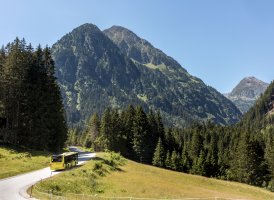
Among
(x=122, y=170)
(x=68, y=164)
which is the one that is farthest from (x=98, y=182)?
(x=122, y=170)

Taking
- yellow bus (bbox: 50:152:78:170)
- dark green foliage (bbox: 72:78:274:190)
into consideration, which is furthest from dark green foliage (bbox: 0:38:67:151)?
dark green foliage (bbox: 72:78:274:190)

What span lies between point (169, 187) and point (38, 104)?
37.3m

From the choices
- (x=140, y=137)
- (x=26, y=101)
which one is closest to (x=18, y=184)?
(x=26, y=101)

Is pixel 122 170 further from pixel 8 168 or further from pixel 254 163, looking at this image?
pixel 254 163

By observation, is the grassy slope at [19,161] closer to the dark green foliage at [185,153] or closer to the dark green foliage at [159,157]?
the dark green foliage at [185,153]

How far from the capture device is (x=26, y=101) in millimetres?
82125

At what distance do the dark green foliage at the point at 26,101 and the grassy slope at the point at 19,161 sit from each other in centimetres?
955

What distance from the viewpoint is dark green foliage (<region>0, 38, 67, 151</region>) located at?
81.4m

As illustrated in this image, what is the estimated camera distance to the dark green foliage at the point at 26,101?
81438mm

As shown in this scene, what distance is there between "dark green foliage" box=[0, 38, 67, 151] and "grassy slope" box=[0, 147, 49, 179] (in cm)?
955

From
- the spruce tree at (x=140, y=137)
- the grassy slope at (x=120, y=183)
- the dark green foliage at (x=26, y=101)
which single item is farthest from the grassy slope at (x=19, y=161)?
the spruce tree at (x=140, y=137)

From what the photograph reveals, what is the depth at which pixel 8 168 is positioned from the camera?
55.2 m

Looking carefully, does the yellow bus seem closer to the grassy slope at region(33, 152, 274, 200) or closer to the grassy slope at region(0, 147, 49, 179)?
the grassy slope at region(33, 152, 274, 200)

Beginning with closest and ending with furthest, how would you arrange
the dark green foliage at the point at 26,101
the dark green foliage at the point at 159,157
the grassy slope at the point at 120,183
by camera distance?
the grassy slope at the point at 120,183 → the dark green foliage at the point at 26,101 → the dark green foliage at the point at 159,157
